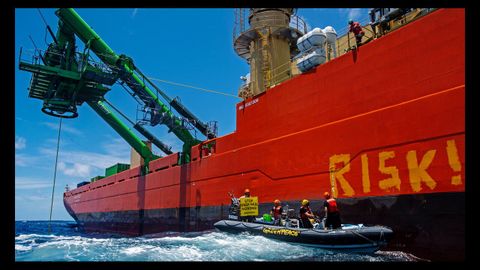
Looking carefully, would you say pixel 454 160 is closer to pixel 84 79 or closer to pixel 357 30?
pixel 357 30

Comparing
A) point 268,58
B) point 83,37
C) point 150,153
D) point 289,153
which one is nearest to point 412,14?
point 289,153

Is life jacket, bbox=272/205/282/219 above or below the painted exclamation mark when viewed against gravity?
below

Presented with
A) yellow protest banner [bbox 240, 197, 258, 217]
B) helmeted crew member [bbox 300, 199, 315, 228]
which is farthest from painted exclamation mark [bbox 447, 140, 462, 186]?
yellow protest banner [bbox 240, 197, 258, 217]

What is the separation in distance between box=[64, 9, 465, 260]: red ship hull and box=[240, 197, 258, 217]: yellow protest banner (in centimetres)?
95

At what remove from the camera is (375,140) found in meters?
9.74

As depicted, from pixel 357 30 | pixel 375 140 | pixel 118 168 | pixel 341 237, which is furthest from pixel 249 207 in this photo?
pixel 118 168

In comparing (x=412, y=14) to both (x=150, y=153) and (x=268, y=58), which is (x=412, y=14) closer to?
(x=268, y=58)

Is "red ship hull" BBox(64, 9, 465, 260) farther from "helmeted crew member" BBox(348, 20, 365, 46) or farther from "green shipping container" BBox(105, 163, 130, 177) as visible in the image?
"green shipping container" BBox(105, 163, 130, 177)

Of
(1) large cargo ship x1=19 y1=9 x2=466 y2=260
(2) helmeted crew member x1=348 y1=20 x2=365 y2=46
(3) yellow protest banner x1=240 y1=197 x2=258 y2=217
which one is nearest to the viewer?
(1) large cargo ship x1=19 y1=9 x2=466 y2=260

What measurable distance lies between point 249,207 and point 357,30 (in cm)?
668

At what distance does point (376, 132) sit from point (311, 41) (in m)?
4.86

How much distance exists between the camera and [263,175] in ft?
44.6

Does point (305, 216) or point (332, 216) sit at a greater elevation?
point (332, 216)

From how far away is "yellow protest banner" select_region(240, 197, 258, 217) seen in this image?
40.2 feet
